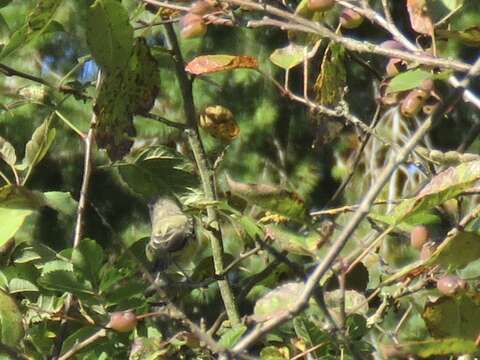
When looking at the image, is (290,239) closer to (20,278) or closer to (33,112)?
(20,278)

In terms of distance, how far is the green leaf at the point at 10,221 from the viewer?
1007 mm

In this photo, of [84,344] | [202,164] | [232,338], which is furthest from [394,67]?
[84,344]

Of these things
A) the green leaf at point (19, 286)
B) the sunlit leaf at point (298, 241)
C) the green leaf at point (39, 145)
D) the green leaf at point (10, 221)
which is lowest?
the green leaf at point (19, 286)

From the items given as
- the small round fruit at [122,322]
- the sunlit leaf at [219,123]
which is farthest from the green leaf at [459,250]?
the sunlit leaf at [219,123]

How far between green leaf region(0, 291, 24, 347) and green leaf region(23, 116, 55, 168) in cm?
19

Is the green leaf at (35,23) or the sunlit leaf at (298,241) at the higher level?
the green leaf at (35,23)

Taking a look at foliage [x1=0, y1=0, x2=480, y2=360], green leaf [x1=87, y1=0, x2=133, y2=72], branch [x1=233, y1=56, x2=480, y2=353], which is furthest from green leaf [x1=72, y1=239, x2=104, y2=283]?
branch [x1=233, y1=56, x2=480, y2=353]

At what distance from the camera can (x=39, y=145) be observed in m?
1.27

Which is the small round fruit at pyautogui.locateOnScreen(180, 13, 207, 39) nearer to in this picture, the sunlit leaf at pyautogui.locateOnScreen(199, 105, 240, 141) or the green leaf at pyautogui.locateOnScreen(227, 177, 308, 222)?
the sunlit leaf at pyautogui.locateOnScreen(199, 105, 240, 141)

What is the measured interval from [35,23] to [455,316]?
0.53m

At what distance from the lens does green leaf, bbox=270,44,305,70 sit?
4.48ft

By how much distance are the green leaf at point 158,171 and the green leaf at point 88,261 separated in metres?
0.11

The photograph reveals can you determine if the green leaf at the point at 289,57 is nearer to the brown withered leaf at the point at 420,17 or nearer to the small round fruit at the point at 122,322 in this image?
the brown withered leaf at the point at 420,17

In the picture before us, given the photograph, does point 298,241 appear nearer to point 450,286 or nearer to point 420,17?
point 450,286
